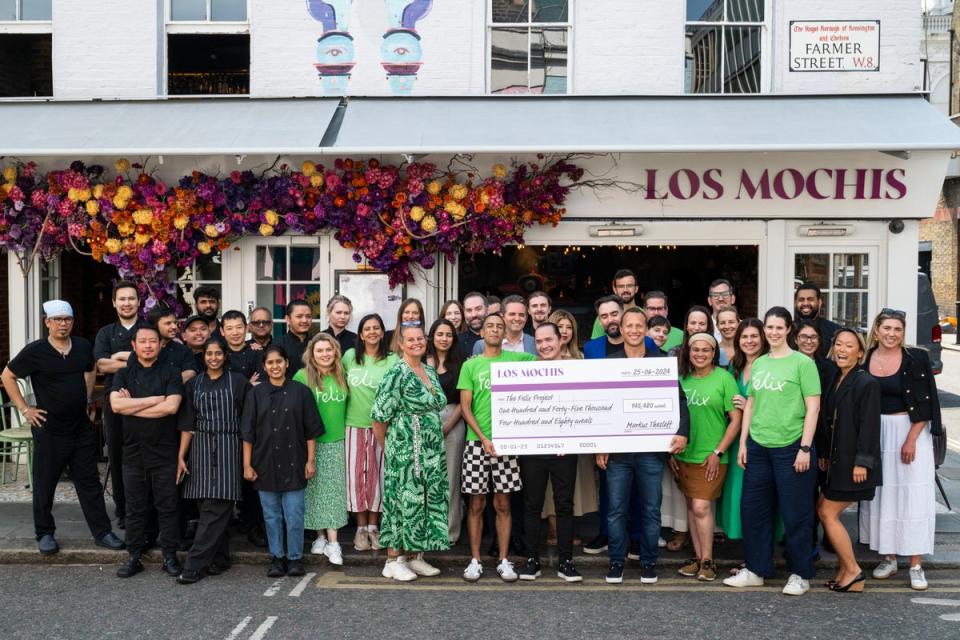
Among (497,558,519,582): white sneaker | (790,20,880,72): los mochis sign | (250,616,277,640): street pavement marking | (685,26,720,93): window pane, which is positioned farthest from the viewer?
(685,26,720,93): window pane

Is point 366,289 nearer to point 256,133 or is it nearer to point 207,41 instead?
point 256,133

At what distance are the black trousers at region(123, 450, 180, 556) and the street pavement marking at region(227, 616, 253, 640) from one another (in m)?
1.15

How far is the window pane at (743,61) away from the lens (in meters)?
9.79

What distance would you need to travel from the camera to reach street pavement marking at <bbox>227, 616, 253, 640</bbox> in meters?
5.21

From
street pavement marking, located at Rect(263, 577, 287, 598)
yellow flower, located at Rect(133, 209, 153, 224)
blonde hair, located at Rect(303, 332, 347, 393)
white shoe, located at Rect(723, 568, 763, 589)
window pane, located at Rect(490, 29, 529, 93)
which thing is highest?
window pane, located at Rect(490, 29, 529, 93)

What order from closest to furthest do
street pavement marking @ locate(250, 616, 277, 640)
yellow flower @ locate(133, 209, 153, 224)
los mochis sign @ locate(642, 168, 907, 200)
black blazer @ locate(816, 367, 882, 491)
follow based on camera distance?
street pavement marking @ locate(250, 616, 277, 640) → black blazer @ locate(816, 367, 882, 491) → yellow flower @ locate(133, 209, 153, 224) → los mochis sign @ locate(642, 168, 907, 200)

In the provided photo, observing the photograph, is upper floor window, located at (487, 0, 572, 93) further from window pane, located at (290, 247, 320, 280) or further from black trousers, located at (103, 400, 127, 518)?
black trousers, located at (103, 400, 127, 518)

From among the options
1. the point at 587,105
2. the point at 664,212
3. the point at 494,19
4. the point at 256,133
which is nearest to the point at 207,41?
the point at 256,133

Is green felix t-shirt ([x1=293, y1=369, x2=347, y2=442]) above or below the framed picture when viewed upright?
below

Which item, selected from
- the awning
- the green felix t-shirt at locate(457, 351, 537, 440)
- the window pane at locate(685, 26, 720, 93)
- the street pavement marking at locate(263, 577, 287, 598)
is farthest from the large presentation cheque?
the window pane at locate(685, 26, 720, 93)

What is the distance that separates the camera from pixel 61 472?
6773 millimetres

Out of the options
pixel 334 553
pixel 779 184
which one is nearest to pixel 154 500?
pixel 334 553

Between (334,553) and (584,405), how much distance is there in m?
2.15

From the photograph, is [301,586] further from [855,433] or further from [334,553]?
[855,433]
